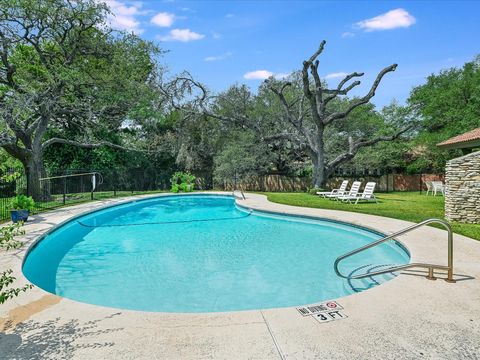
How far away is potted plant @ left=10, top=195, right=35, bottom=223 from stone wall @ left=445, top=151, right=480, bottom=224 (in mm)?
12013

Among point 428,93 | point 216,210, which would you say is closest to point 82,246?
point 216,210

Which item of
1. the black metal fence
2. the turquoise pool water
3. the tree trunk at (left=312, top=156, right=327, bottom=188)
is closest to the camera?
the turquoise pool water

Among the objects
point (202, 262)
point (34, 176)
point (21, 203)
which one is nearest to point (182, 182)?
point (34, 176)

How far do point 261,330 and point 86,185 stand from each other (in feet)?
67.2

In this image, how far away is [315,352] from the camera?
252 cm

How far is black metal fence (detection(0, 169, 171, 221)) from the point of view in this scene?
49.5ft

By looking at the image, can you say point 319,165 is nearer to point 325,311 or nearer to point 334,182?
point 334,182

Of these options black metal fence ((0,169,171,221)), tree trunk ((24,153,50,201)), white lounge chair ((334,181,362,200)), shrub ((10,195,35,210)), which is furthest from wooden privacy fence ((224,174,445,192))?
shrub ((10,195,35,210))

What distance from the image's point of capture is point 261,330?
2.90 meters

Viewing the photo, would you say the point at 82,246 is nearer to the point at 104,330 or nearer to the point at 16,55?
the point at 104,330

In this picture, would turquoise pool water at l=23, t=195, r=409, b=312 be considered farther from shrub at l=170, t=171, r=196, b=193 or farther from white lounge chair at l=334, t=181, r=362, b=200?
shrub at l=170, t=171, r=196, b=193

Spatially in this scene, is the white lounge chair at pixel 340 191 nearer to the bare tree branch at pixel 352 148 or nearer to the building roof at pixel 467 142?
the bare tree branch at pixel 352 148

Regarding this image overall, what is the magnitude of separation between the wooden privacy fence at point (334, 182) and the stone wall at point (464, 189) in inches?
526

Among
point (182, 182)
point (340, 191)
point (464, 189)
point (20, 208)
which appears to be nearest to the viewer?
point (464, 189)
